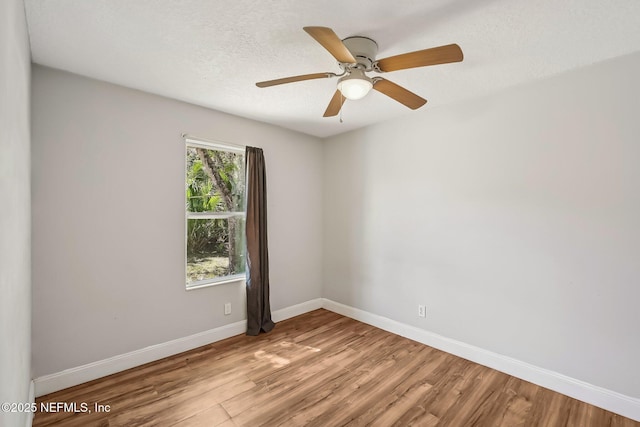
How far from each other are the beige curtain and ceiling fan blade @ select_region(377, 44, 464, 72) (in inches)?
78.1

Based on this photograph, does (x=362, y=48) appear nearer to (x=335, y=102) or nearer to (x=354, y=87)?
(x=354, y=87)

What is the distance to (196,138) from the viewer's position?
2971 millimetres

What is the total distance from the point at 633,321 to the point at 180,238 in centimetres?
370

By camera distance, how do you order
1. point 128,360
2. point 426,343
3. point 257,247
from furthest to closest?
1. point 257,247
2. point 426,343
3. point 128,360

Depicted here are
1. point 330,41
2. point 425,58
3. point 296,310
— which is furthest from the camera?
point 296,310

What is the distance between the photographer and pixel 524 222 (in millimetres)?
2443

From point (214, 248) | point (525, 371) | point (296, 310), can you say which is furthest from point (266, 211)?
point (525, 371)

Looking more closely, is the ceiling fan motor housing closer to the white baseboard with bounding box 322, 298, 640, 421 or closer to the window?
the window

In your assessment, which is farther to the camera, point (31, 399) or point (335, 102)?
point (335, 102)

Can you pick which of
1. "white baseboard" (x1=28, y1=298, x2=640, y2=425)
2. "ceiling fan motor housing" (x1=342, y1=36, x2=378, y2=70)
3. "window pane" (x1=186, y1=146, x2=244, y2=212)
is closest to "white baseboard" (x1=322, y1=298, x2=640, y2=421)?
"white baseboard" (x1=28, y1=298, x2=640, y2=425)

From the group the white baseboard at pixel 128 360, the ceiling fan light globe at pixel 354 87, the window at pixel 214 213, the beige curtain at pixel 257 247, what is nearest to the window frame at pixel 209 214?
the window at pixel 214 213

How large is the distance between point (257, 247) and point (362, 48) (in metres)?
2.33

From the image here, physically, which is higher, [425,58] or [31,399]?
[425,58]

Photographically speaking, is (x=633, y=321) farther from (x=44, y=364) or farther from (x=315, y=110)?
(x=44, y=364)
